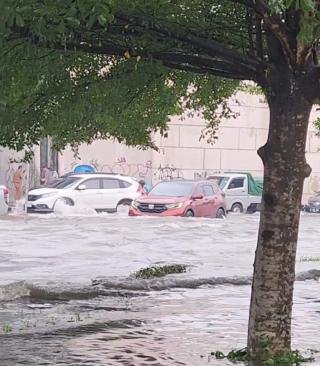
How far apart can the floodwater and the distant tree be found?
110 centimetres

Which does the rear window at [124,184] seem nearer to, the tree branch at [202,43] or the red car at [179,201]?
the red car at [179,201]

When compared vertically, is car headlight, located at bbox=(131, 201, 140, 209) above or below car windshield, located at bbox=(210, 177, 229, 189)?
below

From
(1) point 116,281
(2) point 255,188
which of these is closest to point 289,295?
(1) point 116,281

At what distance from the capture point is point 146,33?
6.68 metres

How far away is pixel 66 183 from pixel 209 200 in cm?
517

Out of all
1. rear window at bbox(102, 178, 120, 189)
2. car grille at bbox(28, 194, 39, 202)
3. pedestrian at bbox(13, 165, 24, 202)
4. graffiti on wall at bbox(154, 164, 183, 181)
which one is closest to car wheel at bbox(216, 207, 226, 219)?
rear window at bbox(102, 178, 120, 189)

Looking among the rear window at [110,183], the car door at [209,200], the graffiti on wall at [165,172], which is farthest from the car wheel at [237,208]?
the graffiti on wall at [165,172]

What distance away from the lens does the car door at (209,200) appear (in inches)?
1073

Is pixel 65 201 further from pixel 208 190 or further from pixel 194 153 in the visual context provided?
pixel 194 153

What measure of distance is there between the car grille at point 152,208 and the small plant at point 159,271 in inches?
433

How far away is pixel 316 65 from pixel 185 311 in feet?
15.8

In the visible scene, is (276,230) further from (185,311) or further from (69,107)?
(185,311)

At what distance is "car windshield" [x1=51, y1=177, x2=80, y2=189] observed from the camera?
28297 millimetres

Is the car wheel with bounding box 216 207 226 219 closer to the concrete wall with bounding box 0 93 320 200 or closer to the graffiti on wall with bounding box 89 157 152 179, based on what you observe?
the concrete wall with bounding box 0 93 320 200
